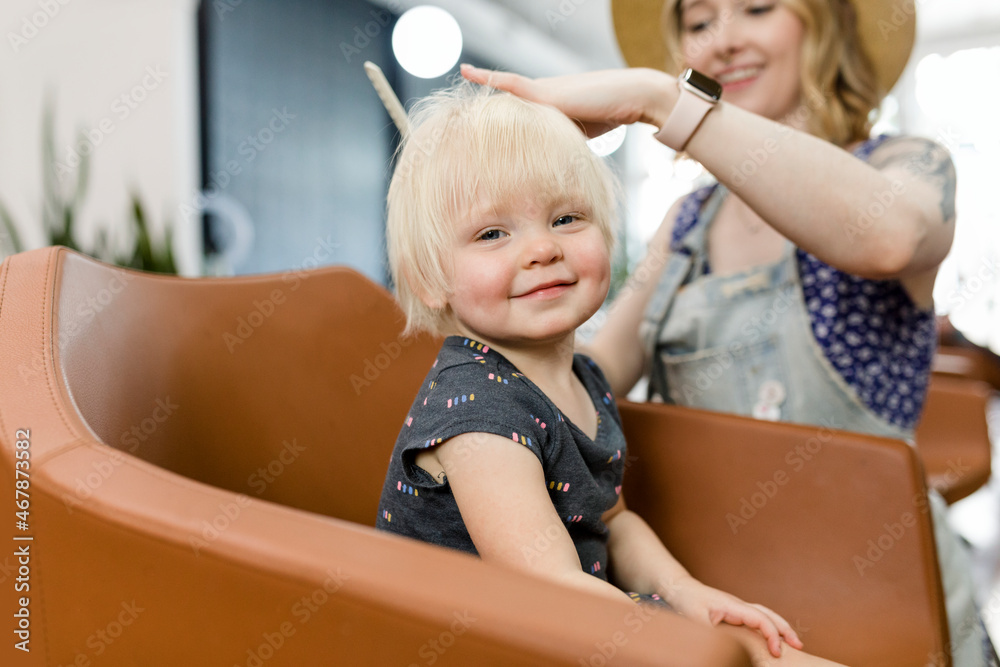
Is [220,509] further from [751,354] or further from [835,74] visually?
[835,74]

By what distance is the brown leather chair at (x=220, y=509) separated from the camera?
0.37 metres

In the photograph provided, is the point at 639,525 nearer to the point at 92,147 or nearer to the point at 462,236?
the point at 462,236

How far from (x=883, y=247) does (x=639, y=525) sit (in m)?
0.40

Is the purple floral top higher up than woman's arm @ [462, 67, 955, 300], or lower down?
lower down

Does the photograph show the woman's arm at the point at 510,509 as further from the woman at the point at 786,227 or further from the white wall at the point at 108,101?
the white wall at the point at 108,101

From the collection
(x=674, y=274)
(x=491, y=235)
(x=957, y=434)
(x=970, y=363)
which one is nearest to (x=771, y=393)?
(x=674, y=274)

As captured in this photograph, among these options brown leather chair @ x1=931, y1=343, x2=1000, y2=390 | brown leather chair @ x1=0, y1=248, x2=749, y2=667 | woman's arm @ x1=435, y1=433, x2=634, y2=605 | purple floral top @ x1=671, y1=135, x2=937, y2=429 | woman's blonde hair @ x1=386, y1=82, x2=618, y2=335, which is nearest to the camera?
brown leather chair @ x1=0, y1=248, x2=749, y2=667

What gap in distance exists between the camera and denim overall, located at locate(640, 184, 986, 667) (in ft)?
3.19

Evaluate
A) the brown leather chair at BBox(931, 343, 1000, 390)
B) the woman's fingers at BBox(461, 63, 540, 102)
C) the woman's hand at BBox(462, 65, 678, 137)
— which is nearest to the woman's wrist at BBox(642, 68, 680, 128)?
the woman's hand at BBox(462, 65, 678, 137)

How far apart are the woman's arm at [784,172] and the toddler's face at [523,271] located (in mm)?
169

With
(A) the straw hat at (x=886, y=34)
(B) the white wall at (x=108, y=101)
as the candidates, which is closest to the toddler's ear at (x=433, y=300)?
(A) the straw hat at (x=886, y=34)

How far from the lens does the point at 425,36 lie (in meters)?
4.00

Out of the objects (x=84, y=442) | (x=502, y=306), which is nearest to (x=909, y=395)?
(x=502, y=306)

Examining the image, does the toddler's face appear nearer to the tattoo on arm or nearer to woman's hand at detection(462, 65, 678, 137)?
woman's hand at detection(462, 65, 678, 137)
